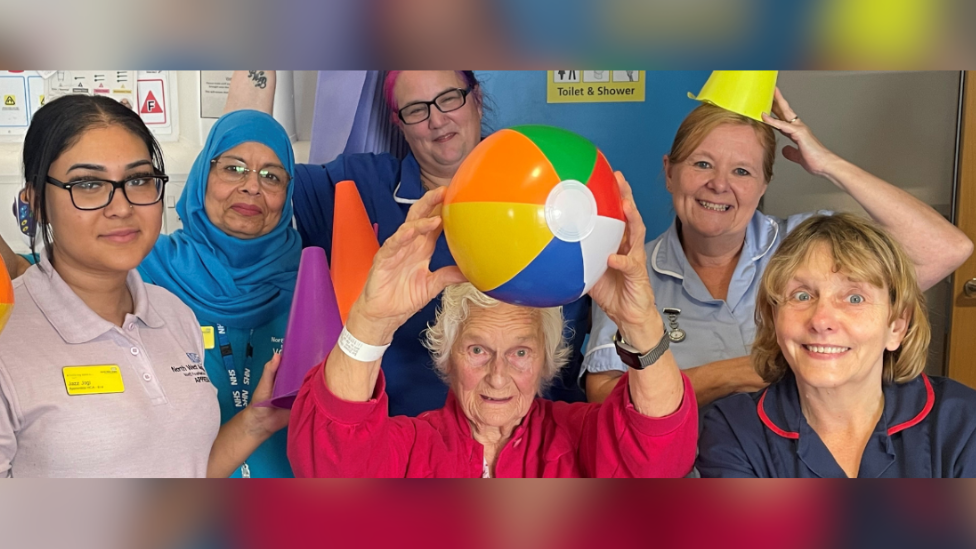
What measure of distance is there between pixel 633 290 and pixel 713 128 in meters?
0.72

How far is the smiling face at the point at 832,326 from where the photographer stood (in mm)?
1858

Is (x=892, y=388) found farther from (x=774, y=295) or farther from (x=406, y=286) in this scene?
(x=406, y=286)

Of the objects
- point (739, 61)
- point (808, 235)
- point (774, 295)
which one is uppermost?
point (739, 61)

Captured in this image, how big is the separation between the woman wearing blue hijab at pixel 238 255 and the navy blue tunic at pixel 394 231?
0.21ft

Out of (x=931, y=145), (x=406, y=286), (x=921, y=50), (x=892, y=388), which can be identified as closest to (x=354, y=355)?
(x=406, y=286)

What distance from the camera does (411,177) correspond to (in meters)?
2.49

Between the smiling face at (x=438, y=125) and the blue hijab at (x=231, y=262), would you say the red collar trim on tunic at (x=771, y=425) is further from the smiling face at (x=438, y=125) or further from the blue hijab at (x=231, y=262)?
the blue hijab at (x=231, y=262)

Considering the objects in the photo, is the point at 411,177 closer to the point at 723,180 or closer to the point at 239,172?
the point at 239,172

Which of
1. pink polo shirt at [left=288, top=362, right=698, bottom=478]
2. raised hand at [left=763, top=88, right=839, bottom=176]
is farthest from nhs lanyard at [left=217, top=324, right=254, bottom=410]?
raised hand at [left=763, top=88, right=839, bottom=176]

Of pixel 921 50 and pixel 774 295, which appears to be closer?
pixel 774 295

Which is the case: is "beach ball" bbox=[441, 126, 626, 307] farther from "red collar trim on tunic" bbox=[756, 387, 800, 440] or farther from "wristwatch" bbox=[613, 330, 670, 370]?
"red collar trim on tunic" bbox=[756, 387, 800, 440]

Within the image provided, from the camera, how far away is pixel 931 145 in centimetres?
257

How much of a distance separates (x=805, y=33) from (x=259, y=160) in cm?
146

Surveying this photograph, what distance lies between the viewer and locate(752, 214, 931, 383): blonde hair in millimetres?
1882
